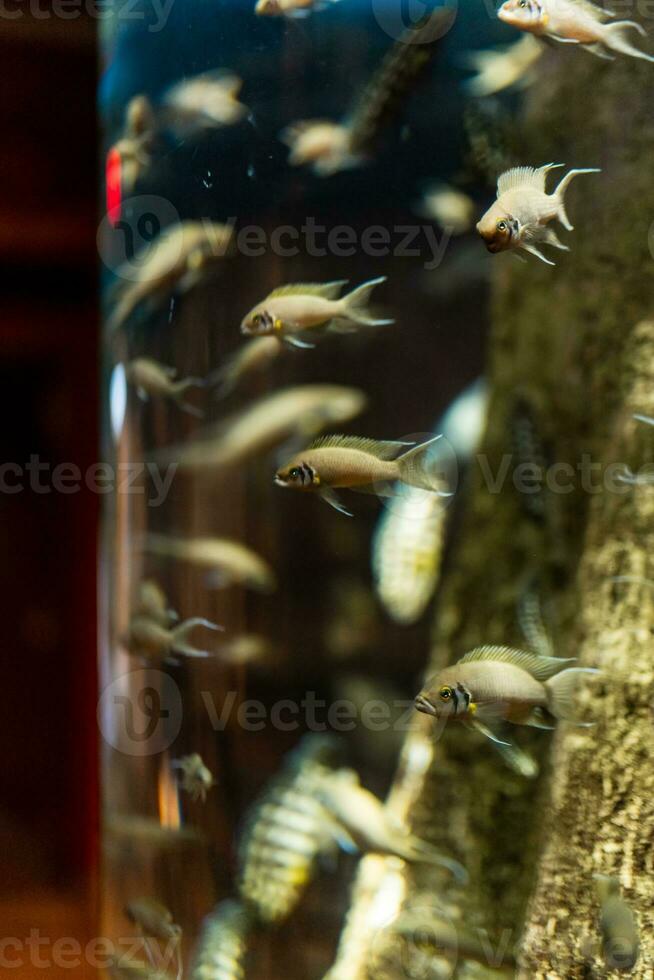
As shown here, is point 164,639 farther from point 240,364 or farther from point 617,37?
point 617,37

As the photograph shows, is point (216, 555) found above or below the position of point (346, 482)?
below

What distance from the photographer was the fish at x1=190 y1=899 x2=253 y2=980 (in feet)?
7.02

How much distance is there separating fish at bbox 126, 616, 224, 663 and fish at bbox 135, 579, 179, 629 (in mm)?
12

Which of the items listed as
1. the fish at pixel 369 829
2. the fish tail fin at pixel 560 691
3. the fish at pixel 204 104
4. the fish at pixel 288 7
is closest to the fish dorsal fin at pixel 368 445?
the fish tail fin at pixel 560 691

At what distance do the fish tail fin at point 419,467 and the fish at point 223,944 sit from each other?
1230mm

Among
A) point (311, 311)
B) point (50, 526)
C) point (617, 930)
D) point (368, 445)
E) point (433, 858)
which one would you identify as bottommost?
point (433, 858)

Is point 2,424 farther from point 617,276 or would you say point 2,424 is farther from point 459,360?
point 617,276

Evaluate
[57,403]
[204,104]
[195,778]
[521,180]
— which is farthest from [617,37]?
[57,403]

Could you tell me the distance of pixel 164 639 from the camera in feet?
7.34

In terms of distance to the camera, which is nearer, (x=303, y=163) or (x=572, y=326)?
(x=303, y=163)

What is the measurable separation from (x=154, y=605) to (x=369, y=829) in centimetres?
91

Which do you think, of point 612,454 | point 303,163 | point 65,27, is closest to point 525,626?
point 612,454

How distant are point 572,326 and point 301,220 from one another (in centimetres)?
87

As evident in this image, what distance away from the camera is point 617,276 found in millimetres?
2494
